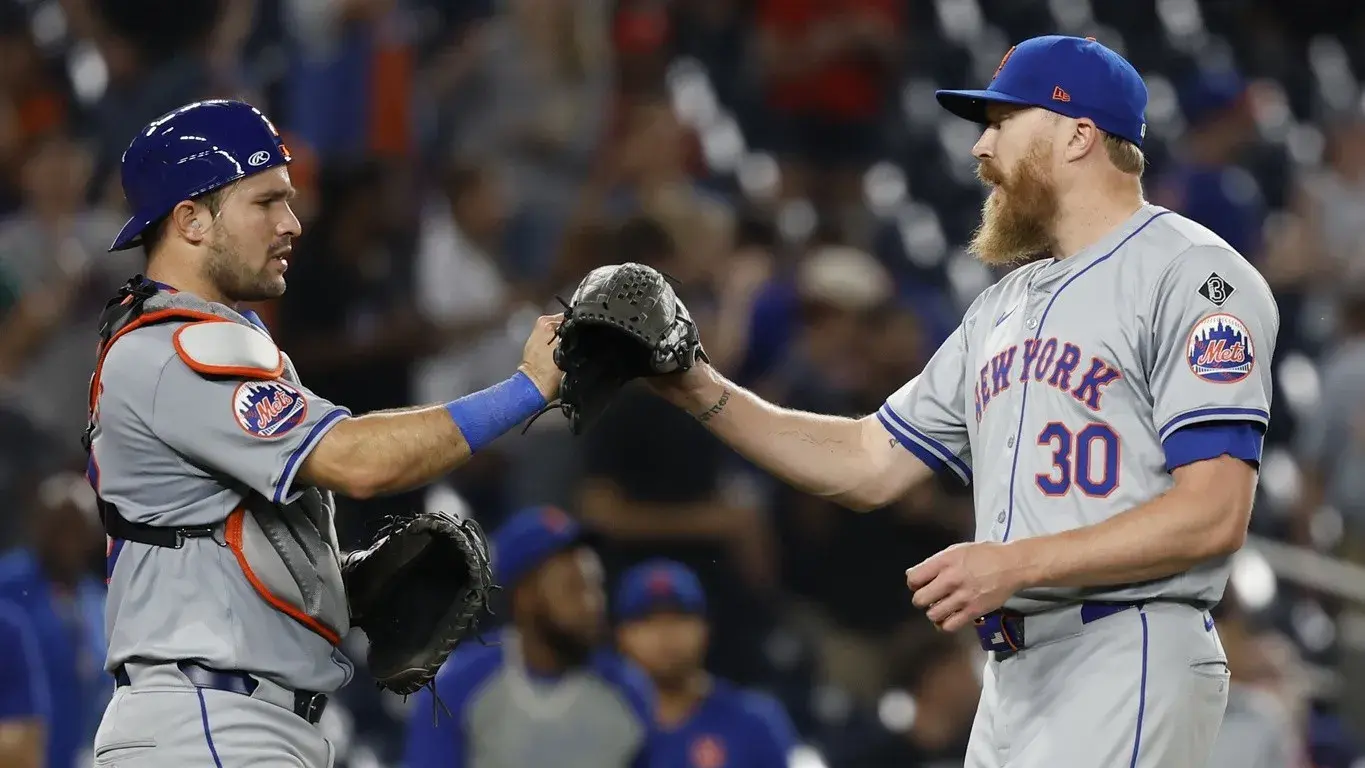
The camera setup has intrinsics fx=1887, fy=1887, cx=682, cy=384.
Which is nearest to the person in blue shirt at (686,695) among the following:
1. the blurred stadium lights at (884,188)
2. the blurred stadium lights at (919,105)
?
the blurred stadium lights at (884,188)

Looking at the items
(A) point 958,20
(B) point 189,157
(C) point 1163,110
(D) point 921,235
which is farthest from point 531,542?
(C) point 1163,110

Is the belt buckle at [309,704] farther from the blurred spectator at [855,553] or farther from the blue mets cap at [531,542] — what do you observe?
the blurred spectator at [855,553]

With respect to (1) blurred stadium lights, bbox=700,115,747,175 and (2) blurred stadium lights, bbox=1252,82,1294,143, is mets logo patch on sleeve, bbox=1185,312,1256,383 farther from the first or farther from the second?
(2) blurred stadium lights, bbox=1252,82,1294,143

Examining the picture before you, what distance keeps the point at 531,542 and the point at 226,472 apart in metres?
2.61

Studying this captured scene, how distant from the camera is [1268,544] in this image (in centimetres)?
738

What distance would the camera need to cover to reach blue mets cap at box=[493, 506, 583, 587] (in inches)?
242

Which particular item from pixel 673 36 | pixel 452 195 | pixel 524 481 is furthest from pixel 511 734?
pixel 673 36

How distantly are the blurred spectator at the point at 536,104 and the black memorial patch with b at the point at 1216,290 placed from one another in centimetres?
525

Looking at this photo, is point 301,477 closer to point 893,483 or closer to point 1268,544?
point 893,483

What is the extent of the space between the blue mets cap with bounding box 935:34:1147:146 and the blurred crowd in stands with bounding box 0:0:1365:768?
9.10 feet

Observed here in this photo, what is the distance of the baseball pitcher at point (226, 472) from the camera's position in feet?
11.8

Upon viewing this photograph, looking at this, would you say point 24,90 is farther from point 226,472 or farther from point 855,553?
point 226,472

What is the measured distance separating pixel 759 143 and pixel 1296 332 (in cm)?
287

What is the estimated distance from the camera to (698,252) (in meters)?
8.23
